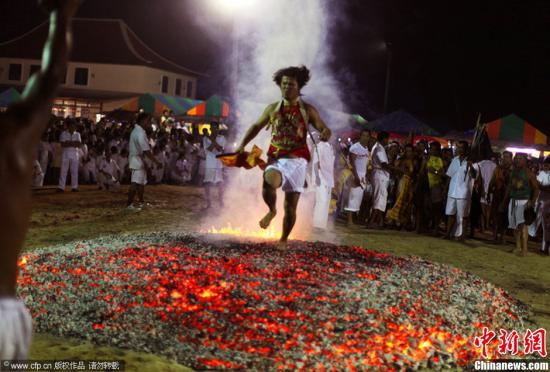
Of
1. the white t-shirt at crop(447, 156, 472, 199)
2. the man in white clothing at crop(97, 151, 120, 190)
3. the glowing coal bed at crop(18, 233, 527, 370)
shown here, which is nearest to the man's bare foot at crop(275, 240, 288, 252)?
the glowing coal bed at crop(18, 233, 527, 370)

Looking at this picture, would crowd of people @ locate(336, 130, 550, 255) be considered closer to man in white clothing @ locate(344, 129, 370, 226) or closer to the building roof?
man in white clothing @ locate(344, 129, 370, 226)

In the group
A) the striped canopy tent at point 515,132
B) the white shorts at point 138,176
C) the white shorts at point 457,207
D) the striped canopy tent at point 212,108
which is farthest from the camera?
the striped canopy tent at point 212,108

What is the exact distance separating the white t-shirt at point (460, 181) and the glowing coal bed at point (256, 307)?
20.2 ft

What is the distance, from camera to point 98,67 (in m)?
52.7

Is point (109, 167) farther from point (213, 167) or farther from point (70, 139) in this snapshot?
point (213, 167)

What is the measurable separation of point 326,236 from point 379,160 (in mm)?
3091

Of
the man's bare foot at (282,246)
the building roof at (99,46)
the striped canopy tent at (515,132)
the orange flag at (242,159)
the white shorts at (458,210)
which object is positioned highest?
the building roof at (99,46)

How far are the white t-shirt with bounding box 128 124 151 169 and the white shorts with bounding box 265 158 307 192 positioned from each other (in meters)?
6.65

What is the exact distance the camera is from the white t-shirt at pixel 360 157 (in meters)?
14.8

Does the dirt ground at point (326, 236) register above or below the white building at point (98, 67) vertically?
below

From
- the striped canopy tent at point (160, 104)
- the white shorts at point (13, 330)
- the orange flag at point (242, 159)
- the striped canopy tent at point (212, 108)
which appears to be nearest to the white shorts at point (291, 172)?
the orange flag at point (242, 159)

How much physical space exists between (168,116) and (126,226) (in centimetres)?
2033

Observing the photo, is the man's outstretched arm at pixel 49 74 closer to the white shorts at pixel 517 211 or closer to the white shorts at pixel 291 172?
the white shorts at pixel 291 172

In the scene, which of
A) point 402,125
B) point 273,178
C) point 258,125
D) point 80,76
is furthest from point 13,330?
point 80,76
